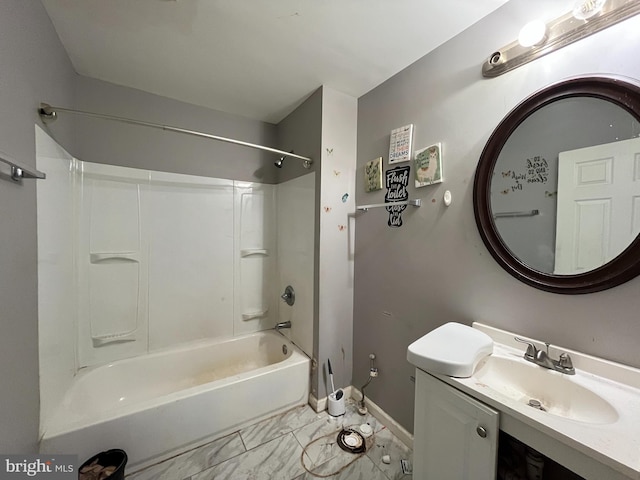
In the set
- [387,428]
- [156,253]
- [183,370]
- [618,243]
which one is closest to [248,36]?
[156,253]

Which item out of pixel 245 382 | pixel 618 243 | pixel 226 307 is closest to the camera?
pixel 618 243

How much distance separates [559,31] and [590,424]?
1.36 meters

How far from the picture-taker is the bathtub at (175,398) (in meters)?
1.26

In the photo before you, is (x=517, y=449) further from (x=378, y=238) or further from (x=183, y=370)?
(x=183, y=370)

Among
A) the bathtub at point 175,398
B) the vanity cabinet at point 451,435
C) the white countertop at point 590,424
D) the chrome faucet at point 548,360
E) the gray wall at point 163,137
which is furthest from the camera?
the gray wall at point 163,137

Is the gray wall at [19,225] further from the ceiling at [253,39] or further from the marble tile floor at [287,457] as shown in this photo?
the marble tile floor at [287,457]

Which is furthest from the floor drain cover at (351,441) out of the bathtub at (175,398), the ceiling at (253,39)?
the ceiling at (253,39)

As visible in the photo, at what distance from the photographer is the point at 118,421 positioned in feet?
4.17

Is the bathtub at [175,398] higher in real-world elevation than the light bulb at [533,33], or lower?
lower

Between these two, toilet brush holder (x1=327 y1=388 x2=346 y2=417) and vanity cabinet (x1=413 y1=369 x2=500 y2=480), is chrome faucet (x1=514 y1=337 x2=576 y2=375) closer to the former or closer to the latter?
vanity cabinet (x1=413 y1=369 x2=500 y2=480)

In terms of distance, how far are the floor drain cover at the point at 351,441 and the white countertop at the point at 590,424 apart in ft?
3.26

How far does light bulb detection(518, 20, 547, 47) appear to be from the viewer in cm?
93

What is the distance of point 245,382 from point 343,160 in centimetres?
174

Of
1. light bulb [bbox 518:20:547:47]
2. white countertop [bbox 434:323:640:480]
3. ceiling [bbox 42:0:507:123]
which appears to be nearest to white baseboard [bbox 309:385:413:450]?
white countertop [bbox 434:323:640:480]
